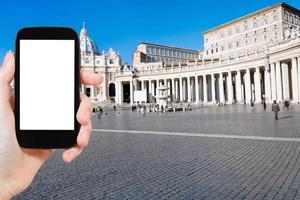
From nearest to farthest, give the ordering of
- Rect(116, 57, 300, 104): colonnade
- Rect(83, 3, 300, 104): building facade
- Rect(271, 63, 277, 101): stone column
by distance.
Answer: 1. Rect(116, 57, 300, 104): colonnade
2. Rect(83, 3, 300, 104): building facade
3. Rect(271, 63, 277, 101): stone column

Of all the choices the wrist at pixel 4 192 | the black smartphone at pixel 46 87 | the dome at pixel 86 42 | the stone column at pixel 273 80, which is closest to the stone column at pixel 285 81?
the stone column at pixel 273 80

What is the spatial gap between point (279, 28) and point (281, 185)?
8271 centimetres

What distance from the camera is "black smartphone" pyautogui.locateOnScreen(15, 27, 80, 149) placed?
7.07 feet

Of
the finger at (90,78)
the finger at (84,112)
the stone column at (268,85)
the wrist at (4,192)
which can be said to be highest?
the stone column at (268,85)

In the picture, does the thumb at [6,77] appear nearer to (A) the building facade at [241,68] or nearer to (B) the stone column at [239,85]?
(A) the building facade at [241,68]

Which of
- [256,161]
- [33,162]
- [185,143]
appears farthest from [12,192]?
[185,143]

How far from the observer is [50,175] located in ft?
29.8

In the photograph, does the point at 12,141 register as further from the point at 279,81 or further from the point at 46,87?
the point at 279,81

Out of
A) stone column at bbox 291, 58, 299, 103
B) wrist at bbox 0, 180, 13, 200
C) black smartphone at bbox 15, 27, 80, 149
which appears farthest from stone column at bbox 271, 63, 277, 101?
wrist at bbox 0, 180, 13, 200

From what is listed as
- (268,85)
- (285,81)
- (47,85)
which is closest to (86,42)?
(268,85)

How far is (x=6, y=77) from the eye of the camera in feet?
6.58

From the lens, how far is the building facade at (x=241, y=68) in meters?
59.0

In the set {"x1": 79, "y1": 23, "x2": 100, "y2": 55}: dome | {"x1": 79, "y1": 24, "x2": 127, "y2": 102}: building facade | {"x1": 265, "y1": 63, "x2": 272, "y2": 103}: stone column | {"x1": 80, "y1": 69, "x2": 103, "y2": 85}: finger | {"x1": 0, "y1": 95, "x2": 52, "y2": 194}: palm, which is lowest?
{"x1": 0, "y1": 95, "x2": 52, "y2": 194}: palm

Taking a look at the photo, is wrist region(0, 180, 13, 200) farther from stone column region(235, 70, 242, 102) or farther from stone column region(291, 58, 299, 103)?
stone column region(235, 70, 242, 102)
